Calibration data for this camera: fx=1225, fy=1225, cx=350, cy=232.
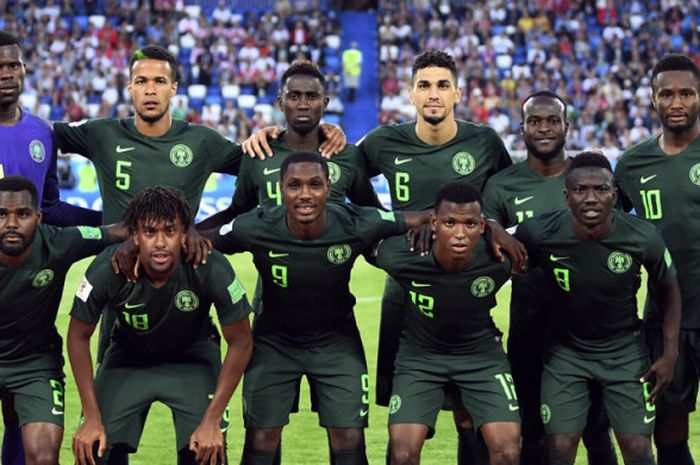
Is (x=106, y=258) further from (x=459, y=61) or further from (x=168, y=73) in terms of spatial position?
(x=459, y=61)

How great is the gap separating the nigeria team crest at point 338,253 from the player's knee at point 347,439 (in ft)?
3.12

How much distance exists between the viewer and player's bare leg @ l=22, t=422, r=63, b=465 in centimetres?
651

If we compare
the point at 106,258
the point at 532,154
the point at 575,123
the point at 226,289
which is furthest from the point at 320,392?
the point at 575,123

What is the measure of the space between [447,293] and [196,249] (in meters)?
1.42

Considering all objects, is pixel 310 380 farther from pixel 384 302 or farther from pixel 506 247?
pixel 506 247

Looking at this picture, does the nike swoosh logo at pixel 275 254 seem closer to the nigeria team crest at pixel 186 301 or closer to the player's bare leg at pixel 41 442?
the nigeria team crest at pixel 186 301

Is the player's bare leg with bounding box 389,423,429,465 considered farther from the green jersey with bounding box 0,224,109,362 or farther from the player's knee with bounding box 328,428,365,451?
the green jersey with bounding box 0,224,109,362

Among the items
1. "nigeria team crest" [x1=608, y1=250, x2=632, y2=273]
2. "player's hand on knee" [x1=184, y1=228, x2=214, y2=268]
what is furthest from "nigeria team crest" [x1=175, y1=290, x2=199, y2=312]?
"nigeria team crest" [x1=608, y1=250, x2=632, y2=273]

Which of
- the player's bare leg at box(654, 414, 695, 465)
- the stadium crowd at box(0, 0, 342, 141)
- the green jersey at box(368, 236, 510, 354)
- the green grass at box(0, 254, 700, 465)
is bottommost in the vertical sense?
the green grass at box(0, 254, 700, 465)

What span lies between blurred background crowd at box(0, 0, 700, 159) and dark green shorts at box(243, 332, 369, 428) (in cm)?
1983

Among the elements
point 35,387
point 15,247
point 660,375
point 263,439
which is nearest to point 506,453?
point 660,375

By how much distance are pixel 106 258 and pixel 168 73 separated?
58.9 inches

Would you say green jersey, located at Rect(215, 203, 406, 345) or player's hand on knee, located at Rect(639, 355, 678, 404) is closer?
player's hand on knee, located at Rect(639, 355, 678, 404)

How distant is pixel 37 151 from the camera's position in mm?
7676
